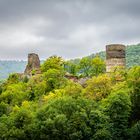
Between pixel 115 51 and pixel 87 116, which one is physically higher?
pixel 115 51

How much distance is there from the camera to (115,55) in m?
100

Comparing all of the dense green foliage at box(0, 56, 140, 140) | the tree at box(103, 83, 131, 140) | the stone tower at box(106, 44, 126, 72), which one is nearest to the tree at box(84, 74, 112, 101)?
the dense green foliage at box(0, 56, 140, 140)

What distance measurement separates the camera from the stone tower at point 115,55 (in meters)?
98.6

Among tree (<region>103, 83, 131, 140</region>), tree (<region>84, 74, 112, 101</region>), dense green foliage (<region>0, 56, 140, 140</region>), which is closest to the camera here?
dense green foliage (<region>0, 56, 140, 140</region>)

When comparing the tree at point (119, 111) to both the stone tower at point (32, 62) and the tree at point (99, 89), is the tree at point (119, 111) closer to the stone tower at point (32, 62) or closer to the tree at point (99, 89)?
the tree at point (99, 89)

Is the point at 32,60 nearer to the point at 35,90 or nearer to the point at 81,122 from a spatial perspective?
the point at 35,90

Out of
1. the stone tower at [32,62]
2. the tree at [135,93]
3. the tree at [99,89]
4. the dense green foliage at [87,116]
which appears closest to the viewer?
the dense green foliage at [87,116]

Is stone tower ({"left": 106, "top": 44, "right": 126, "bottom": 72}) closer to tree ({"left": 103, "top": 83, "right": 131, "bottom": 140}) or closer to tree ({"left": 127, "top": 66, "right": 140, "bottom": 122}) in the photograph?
tree ({"left": 127, "top": 66, "right": 140, "bottom": 122})

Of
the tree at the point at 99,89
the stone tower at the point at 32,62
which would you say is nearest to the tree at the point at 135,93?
the tree at the point at 99,89

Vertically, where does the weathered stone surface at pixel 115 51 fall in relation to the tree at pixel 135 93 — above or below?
above

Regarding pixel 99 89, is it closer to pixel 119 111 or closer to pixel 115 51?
pixel 119 111

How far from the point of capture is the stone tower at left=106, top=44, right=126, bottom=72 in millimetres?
98625

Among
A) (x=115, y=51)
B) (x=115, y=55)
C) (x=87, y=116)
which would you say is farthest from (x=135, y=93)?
(x=115, y=51)

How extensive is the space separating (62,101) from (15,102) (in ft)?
70.1
